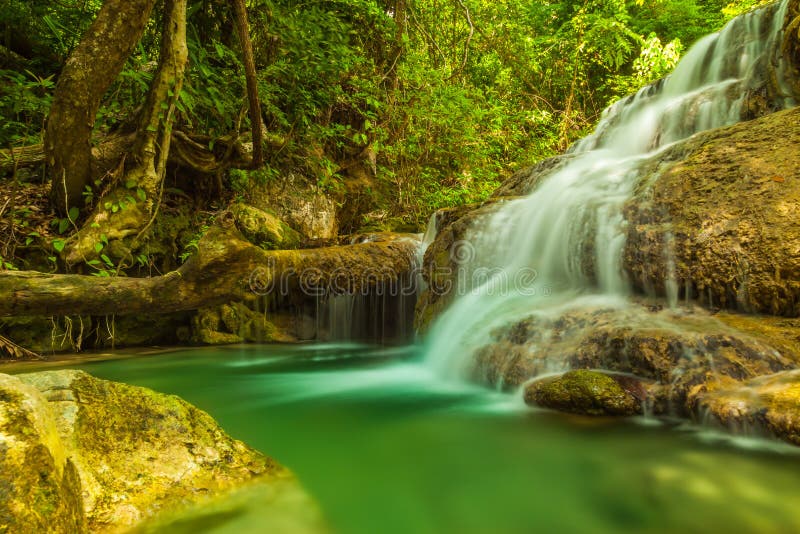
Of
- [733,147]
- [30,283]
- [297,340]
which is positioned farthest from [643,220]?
[297,340]

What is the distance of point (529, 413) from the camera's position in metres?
2.65

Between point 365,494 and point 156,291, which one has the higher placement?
point 156,291

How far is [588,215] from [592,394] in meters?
2.06

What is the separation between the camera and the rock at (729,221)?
2664 millimetres

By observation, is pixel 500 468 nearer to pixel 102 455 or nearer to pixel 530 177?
pixel 102 455

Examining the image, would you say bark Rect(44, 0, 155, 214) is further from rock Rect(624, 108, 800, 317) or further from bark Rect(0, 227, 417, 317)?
rock Rect(624, 108, 800, 317)

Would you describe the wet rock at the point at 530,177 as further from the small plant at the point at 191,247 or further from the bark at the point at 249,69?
the small plant at the point at 191,247

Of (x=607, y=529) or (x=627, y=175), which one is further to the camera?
(x=627, y=175)

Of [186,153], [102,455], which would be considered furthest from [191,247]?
[102,455]

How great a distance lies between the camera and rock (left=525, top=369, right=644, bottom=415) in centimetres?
245

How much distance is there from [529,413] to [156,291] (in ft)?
7.51

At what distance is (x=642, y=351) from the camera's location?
2592mm

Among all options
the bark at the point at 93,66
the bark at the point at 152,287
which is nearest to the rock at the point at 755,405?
the bark at the point at 152,287

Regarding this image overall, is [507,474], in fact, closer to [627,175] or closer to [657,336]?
[657,336]
